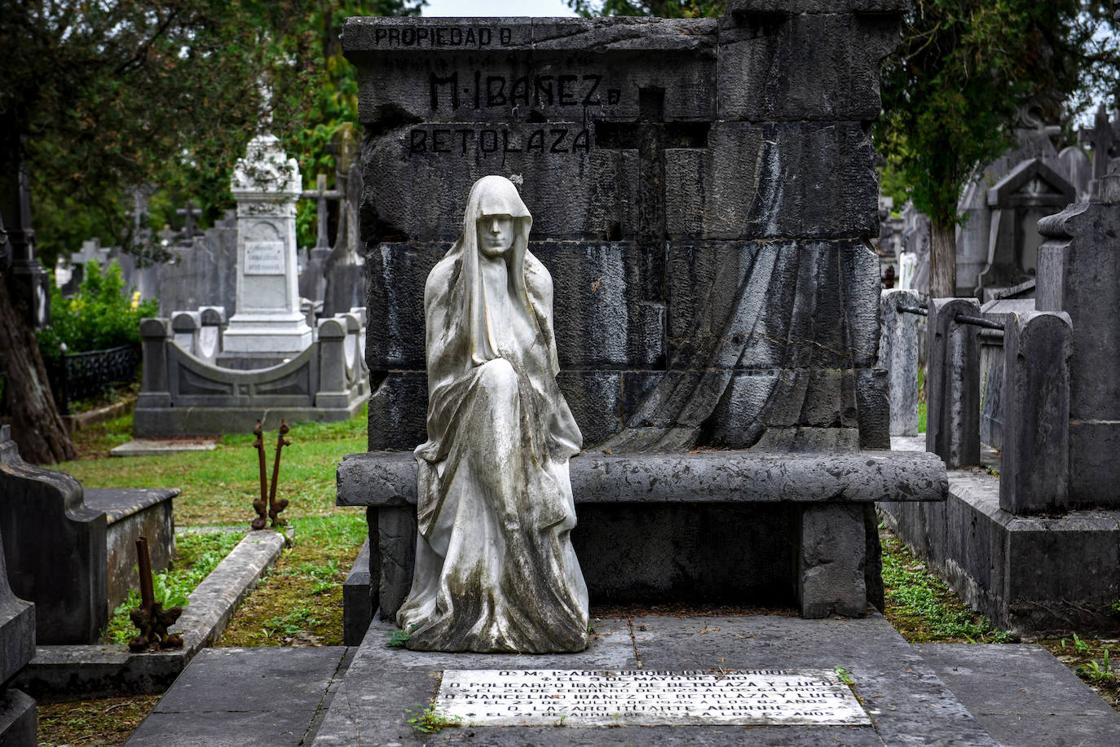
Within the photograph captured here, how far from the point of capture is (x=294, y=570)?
8812 millimetres

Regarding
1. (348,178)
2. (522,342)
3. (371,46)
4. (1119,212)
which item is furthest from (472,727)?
(348,178)

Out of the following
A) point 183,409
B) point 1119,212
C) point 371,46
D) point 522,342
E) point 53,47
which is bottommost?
point 183,409

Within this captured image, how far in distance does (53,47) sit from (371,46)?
8284 mm

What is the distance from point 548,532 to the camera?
535cm

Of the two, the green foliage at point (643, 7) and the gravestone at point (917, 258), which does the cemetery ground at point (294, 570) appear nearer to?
the green foliage at point (643, 7)

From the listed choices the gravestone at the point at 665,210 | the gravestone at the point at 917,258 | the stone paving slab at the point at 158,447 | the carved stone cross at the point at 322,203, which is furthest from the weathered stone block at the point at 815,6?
the carved stone cross at the point at 322,203

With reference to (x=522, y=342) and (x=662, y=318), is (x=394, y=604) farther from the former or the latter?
(x=662, y=318)

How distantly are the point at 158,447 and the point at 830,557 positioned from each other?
1041 centimetres

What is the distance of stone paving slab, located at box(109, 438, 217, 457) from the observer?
1433 cm

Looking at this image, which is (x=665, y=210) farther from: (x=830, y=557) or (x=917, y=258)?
(x=917, y=258)

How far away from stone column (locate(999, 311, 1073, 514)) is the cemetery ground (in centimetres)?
70

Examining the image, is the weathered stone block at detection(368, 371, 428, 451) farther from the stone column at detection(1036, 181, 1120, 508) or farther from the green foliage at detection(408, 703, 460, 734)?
the stone column at detection(1036, 181, 1120, 508)

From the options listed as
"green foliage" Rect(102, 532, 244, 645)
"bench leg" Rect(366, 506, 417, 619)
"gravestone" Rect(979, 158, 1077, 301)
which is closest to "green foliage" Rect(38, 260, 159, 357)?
"green foliage" Rect(102, 532, 244, 645)

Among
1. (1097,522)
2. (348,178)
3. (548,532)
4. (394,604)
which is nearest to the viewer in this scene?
(548,532)
